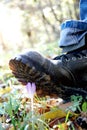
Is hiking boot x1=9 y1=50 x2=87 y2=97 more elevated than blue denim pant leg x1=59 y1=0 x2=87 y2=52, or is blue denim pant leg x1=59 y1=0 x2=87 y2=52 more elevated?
blue denim pant leg x1=59 y1=0 x2=87 y2=52

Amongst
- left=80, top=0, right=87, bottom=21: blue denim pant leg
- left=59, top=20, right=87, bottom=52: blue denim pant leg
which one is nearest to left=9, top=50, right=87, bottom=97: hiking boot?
left=59, top=20, right=87, bottom=52: blue denim pant leg

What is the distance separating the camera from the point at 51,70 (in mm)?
1895

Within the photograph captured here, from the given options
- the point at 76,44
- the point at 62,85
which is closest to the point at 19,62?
the point at 62,85

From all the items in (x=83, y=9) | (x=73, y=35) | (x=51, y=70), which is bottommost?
(x=51, y=70)

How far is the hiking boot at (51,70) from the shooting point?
1806 mm

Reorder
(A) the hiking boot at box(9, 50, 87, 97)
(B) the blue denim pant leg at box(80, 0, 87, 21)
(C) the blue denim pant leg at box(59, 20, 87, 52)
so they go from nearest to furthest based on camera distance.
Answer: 1. (A) the hiking boot at box(9, 50, 87, 97)
2. (C) the blue denim pant leg at box(59, 20, 87, 52)
3. (B) the blue denim pant leg at box(80, 0, 87, 21)

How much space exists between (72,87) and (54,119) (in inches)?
15.2

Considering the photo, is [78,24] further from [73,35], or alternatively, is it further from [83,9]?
[83,9]

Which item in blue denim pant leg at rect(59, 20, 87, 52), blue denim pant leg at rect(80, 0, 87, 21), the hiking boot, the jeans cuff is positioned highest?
blue denim pant leg at rect(80, 0, 87, 21)

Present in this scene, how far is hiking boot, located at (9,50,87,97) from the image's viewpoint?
1806 mm

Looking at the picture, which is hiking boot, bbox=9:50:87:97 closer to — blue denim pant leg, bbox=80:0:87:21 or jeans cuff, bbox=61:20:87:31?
jeans cuff, bbox=61:20:87:31

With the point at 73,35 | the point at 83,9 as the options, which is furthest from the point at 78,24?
the point at 83,9

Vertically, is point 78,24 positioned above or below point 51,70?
above

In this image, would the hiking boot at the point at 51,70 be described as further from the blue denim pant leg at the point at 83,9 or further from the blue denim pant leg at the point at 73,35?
the blue denim pant leg at the point at 83,9
